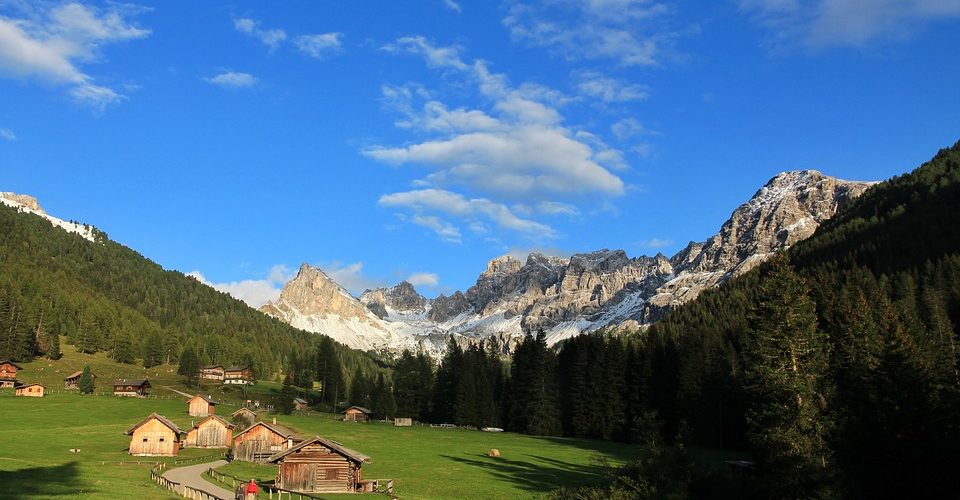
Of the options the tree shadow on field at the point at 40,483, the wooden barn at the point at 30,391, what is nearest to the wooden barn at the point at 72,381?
the wooden barn at the point at 30,391

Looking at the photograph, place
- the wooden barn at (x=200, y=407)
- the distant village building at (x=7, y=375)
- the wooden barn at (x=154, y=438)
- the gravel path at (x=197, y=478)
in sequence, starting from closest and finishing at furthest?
the gravel path at (x=197, y=478)
the wooden barn at (x=154, y=438)
the wooden barn at (x=200, y=407)
the distant village building at (x=7, y=375)

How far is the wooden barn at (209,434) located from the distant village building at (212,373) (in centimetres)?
10496

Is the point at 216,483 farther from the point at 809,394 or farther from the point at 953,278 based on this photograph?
the point at 953,278

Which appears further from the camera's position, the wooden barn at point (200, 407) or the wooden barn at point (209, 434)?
the wooden barn at point (200, 407)

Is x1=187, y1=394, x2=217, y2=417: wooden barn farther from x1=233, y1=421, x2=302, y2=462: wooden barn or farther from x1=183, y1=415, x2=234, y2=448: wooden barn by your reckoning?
x1=233, y1=421, x2=302, y2=462: wooden barn

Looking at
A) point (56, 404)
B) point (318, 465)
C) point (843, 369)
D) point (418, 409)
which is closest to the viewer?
point (318, 465)

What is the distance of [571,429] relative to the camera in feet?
388

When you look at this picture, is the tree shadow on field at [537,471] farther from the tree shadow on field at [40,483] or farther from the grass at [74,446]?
the tree shadow on field at [40,483]

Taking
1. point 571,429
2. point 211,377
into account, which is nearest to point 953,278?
point 571,429

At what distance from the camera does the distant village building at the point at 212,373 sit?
640 feet

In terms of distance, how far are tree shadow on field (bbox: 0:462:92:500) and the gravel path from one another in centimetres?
845

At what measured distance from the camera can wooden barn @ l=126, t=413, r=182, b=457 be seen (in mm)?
82125

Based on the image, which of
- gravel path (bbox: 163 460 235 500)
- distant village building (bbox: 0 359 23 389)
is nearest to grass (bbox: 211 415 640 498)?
gravel path (bbox: 163 460 235 500)

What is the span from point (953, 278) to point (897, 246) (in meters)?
56.7
